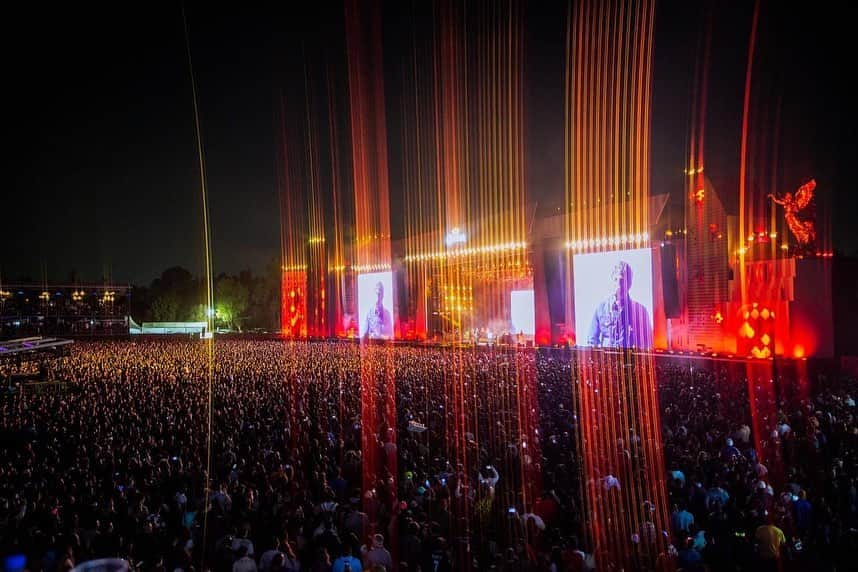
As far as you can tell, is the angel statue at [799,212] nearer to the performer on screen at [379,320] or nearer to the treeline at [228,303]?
the performer on screen at [379,320]

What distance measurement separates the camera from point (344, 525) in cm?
600

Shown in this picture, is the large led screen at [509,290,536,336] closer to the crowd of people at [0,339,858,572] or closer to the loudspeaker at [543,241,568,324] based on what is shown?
the loudspeaker at [543,241,568,324]

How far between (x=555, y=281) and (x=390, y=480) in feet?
95.4

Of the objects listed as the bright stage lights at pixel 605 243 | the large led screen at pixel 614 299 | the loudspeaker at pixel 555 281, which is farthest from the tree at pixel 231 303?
the large led screen at pixel 614 299

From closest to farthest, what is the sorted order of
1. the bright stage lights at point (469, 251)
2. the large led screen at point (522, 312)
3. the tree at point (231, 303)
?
the large led screen at point (522, 312) → the bright stage lights at point (469, 251) → the tree at point (231, 303)

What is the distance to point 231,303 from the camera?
7294 cm

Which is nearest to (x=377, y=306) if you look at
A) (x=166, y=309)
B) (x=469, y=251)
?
(x=469, y=251)

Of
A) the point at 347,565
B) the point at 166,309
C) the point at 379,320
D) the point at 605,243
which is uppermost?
the point at 605,243

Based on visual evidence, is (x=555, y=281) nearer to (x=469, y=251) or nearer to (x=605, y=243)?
(x=605, y=243)

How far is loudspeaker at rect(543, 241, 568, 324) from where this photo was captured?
34406 mm

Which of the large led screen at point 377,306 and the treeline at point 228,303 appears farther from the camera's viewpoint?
the treeline at point 228,303

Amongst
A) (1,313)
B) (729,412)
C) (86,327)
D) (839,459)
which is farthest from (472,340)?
(1,313)

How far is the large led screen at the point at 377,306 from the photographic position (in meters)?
42.8

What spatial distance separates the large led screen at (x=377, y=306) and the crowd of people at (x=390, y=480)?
93.3 feet
